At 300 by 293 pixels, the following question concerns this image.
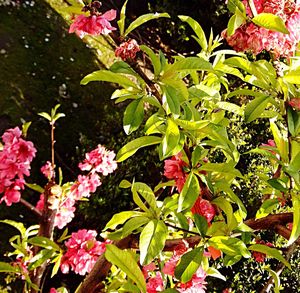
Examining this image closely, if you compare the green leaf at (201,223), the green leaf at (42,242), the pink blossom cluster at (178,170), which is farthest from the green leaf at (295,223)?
the green leaf at (42,242)

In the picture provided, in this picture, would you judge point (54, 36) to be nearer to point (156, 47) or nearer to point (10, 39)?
point (10, 39)

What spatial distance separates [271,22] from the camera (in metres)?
1.16

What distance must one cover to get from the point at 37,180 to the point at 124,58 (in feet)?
9.88

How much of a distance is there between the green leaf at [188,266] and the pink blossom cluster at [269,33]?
560 millimetres

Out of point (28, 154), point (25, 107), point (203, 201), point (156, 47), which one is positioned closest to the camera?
point (203, 201)

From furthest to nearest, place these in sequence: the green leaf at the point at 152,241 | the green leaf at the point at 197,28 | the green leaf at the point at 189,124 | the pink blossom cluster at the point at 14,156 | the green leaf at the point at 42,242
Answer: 1. the pink blossom cluster at the point at 14,156
2. the green leaf at the point at 42,242
3. the green leaf at the point at 197,28
4. the green leaf at the point at 189,124
5. the green leaf at the point at 152,241

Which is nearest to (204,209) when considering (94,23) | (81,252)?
(94,23)

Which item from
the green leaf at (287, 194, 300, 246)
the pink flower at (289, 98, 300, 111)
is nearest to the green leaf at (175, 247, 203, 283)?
the green leaf at (287, 194, 300, 246)

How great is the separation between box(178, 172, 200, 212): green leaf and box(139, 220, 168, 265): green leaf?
0.25 ft

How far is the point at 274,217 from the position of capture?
4.57 ft

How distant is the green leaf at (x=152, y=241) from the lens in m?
1.09

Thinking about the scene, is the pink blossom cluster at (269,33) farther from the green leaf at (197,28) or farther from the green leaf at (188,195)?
the green leaf at (188,195)

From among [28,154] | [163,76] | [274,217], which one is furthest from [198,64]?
[28,154]

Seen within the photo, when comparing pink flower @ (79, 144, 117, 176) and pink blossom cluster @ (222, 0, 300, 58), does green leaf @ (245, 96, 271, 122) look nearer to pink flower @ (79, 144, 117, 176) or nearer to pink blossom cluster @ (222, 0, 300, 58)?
pink blossom cluster @ (222, 0, 300, 58)
